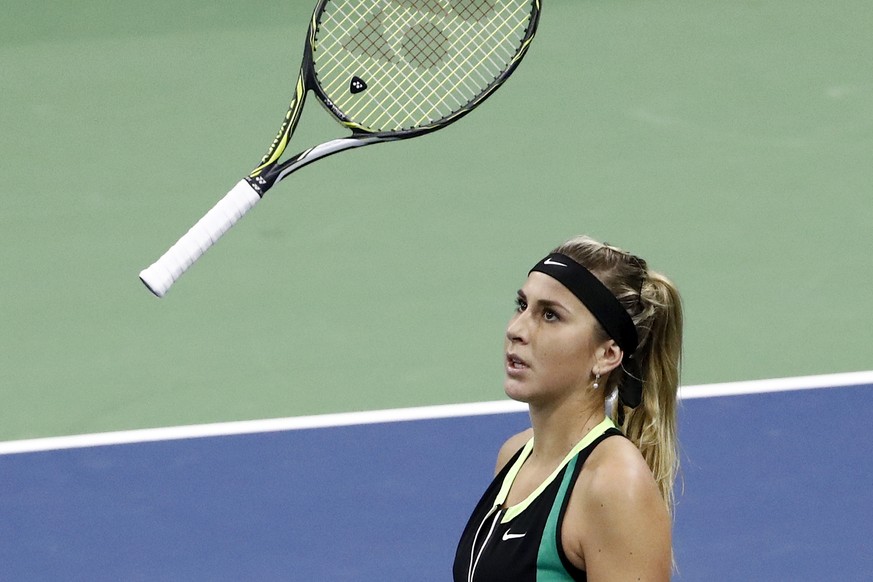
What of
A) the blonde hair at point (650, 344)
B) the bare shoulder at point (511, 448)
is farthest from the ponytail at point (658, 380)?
the bare shoulder at point (511, 448)

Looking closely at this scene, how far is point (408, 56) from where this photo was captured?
6.96 m

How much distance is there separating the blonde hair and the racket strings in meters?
0.91

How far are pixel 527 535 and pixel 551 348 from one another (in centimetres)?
44

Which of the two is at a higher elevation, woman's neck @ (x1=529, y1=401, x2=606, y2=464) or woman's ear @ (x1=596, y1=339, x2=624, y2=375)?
woman's ear @ (x1=596, y1=339, x2=624, y2=375)

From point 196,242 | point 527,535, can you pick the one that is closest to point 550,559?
point 527,535

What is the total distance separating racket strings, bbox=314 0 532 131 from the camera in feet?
17.0

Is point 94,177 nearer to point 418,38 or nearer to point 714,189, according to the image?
point 418,38

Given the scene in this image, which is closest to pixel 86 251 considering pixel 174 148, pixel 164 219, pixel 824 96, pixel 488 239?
pixel 164 219

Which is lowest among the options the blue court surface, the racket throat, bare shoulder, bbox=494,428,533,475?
the blue court surface

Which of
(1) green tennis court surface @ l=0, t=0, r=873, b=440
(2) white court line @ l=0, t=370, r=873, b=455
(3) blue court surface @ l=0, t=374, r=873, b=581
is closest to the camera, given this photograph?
(3) blue court surface @ l=0, t=374, r=873, b=581

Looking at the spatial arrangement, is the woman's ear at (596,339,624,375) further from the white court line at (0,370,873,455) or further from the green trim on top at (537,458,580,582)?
the white court line at (0,370,873,455)

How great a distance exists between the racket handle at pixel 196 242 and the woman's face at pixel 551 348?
809mm

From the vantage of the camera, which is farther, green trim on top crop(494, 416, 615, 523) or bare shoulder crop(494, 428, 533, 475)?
bare shoulder crop(494, 428, 533, 475)

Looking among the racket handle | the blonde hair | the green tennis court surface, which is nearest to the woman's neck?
the blonde hair
